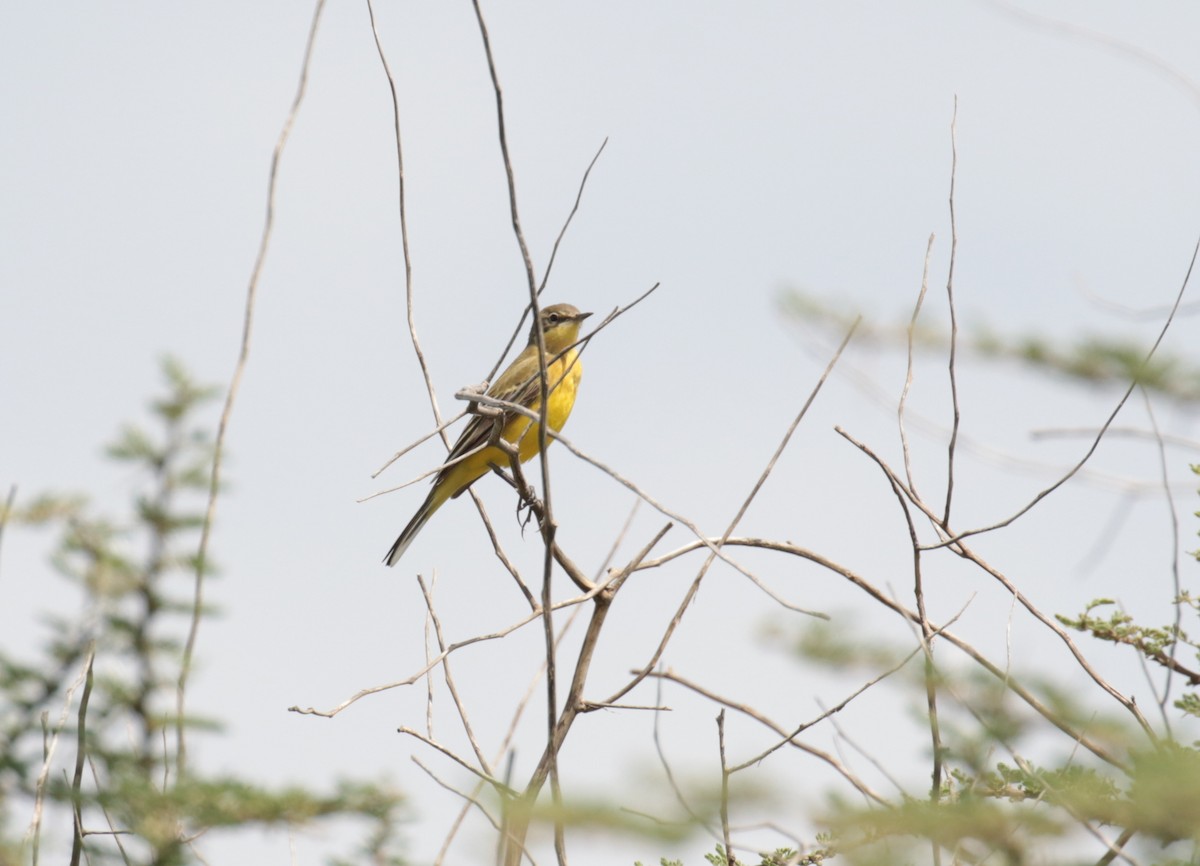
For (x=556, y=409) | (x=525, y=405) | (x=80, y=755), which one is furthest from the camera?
(x=556, y=409)

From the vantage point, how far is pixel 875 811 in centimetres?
254

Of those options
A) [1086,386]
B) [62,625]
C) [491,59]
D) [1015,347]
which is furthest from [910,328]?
[62,625]

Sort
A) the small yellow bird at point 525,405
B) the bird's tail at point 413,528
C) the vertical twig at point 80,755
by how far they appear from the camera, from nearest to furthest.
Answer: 1. the vertical twig at point 80,755
2. the small yellow bird at point 525,405
3. the bird's tail at point 413,528

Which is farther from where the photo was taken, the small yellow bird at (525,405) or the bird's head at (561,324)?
the bird's head at (561,324)

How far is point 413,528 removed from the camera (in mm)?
12875

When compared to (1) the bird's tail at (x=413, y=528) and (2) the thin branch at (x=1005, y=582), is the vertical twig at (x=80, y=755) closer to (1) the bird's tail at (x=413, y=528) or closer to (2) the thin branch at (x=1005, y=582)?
(2) the thin branch at (x=1005, y=582)

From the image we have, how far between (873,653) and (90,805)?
6.28ft

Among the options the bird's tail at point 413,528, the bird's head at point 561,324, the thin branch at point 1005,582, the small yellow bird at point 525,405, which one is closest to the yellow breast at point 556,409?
the small yellow bird at point 525,405

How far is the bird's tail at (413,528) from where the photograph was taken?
1284 centimetres

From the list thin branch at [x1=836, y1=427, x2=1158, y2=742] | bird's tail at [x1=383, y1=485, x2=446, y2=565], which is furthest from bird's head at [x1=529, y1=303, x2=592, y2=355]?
thin branch at [x1=836, y1=427, x2=1158, y2=742]

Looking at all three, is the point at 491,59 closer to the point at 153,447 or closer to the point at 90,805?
the point at 153,447

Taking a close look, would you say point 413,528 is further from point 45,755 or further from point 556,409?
point 45,755

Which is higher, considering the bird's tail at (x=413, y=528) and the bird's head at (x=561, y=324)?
the bird's head at (x=561, y=324)

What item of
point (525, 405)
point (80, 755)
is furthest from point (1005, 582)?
point (525, 405)
